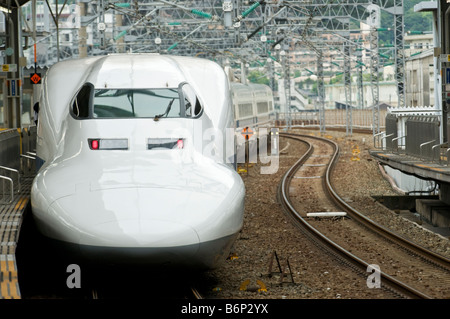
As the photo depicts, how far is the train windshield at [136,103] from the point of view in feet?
35.8

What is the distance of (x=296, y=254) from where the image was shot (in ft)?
46.4

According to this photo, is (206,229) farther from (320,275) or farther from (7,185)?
(7,185)

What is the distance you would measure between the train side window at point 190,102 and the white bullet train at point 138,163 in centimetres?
2

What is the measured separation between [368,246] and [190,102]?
18.2 feet

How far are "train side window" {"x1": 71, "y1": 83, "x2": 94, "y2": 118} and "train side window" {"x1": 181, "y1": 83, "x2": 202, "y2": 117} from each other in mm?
1308

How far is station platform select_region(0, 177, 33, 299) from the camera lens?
811 cm

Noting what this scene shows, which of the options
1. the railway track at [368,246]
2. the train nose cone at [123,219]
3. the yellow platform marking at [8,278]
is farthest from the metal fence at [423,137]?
the yellow platform marking at [8,278]

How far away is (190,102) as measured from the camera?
1138cm

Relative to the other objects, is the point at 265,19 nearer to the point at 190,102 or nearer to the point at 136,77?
the point at 136,77

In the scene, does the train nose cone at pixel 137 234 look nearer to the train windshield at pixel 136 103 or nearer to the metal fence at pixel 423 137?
the train windshield at pixel 136 103

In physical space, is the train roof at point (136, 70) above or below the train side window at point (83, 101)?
above

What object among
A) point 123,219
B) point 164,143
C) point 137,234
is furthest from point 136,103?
point 137,234
